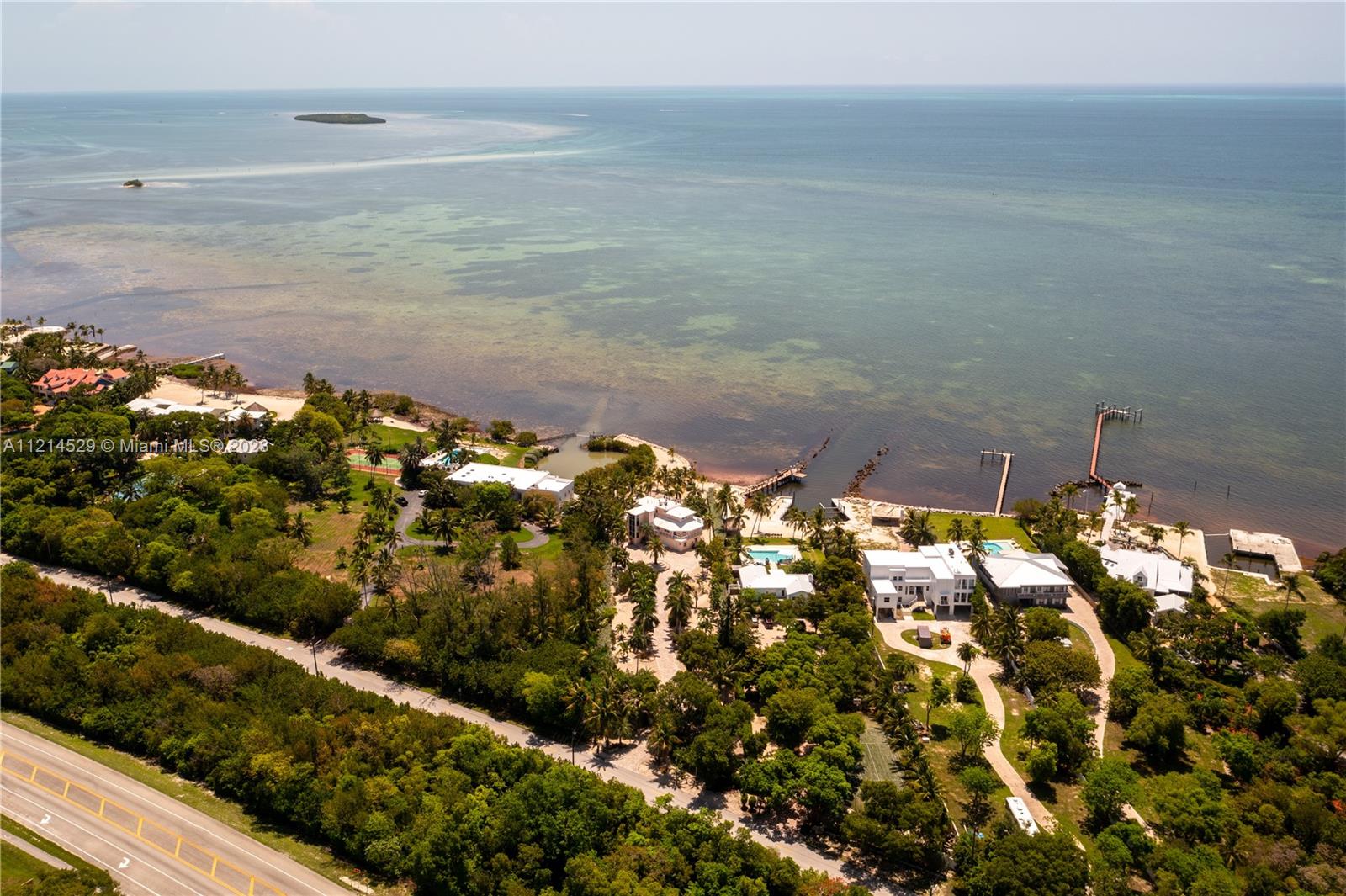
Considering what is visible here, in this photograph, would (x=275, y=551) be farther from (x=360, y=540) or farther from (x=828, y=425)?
(x=828, y=425)

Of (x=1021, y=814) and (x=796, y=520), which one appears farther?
(x=796, y=520)

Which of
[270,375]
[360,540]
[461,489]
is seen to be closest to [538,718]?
[360,540]

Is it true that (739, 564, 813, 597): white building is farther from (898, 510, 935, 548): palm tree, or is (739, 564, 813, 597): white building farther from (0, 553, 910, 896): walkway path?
(0, 553, 910, 896): walkway path

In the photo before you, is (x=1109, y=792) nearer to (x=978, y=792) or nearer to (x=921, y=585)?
(x=978, y=792)

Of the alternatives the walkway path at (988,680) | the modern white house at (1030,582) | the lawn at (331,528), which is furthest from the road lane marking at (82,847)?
the modern white house at (1030,582)

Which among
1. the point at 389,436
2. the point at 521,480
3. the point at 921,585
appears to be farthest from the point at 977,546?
the point at 389,436

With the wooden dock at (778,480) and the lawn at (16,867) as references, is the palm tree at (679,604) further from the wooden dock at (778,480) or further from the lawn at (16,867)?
the lawn at (16,867)
